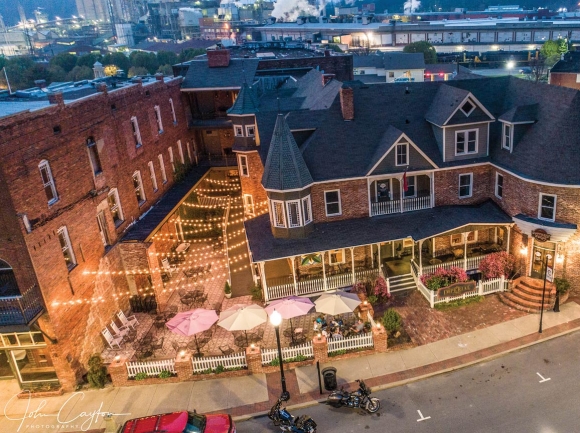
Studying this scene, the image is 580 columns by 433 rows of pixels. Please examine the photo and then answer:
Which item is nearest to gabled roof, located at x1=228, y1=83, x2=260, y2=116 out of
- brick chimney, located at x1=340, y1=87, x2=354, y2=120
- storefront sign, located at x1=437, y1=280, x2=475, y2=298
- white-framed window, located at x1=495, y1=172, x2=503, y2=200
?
brick chimney, located at x1=340, y1=87, x2=354, y2=120

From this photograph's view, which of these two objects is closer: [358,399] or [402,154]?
[358,399]

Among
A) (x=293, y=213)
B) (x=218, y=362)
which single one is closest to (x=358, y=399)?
(x=218, y=362)

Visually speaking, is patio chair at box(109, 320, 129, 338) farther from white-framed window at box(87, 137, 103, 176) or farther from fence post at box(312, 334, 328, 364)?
fence post at box(312, 334, 328, 364)

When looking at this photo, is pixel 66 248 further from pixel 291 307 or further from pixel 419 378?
pixel 419 378

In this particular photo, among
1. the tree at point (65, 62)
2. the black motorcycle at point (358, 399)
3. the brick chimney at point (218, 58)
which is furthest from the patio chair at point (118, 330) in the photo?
the tree at point (65, 62)

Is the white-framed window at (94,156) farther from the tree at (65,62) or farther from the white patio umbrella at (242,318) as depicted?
the tree at (65,62)

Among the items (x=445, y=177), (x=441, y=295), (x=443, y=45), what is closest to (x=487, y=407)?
(x=441, y=295)
